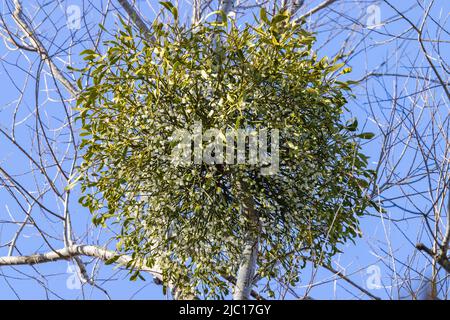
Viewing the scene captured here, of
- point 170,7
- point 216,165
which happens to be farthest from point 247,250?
point 170,7

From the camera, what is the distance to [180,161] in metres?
2.23

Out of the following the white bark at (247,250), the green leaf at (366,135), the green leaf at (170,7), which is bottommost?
the white bark at (247,250)

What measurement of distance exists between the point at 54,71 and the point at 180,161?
4.63 feet

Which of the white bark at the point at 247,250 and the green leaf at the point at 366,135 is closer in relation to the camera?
the white bark at the point at 247,250

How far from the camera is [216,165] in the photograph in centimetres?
231

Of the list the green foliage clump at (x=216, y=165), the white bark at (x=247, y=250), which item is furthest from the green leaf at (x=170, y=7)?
the white bark at (x=247, y=250)

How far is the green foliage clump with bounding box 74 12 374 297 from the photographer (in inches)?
88.0

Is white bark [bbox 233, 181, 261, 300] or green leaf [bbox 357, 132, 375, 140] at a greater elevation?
green leaf [bbox 357, 132, 375, 140]

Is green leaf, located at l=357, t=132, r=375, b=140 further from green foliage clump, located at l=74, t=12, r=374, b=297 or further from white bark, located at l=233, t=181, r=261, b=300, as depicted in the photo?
white bark, located at l=233, t=181, r=261, b=300

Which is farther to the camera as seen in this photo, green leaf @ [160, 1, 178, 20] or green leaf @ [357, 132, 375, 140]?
green leaf @ [357, 132, 375, 140]

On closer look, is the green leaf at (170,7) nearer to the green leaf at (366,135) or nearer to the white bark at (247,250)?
the white bark at (247,250)

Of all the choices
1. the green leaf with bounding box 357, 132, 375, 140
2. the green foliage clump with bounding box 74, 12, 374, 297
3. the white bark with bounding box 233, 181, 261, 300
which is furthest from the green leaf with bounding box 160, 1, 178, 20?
the green leaf with bounding box 357, 132, 375, 140

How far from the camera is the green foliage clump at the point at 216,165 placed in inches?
88.0
